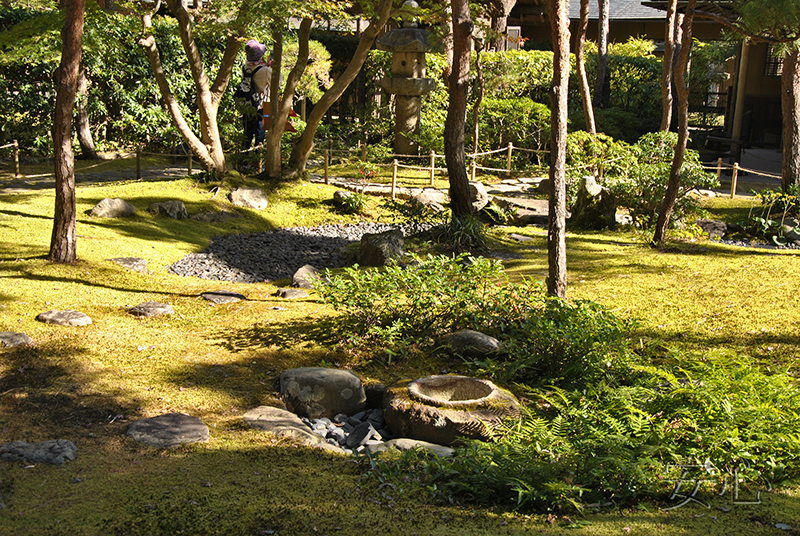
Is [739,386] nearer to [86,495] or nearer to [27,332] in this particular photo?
[86,495]

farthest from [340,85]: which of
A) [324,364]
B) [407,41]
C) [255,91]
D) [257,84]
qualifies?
[324,364]

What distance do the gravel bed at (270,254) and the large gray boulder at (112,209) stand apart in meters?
1.54

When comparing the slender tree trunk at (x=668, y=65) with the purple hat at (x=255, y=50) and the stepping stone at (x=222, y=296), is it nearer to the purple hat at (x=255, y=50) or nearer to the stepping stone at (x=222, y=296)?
the stepping stone at (x=222, y=296)

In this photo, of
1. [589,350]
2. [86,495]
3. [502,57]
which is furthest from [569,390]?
[502,57]

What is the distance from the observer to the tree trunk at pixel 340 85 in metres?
12.5

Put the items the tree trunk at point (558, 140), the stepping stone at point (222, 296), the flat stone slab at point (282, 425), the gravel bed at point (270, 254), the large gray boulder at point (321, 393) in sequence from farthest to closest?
1. the gravel bed at point (270, 254)
2. the stepping stone at point (222, 296)
3. the tree trunk at point (558, 140)
4. the large gray boulder at point (321, 393)
5. the flat stone slab at point (282, 425)

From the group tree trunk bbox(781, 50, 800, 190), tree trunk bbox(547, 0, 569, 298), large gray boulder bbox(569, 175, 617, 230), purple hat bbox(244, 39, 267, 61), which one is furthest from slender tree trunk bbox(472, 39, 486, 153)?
tree trunk bbox(547, 0, 569, 298)

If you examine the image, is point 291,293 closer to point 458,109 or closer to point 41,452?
point 41,452

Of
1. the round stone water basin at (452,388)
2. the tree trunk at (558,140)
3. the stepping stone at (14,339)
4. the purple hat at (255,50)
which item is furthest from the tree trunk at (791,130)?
the stepping stone at (14,339)

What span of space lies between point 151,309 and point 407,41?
42.5 ft

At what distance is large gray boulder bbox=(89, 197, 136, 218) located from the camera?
1143 centimetres

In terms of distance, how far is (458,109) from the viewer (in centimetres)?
1142

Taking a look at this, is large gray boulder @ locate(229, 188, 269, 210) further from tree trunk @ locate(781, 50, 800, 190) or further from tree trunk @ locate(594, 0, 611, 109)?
→ tree trunk @ locate(594, 0, 611, 109)

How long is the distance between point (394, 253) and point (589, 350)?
4807 millimetres
